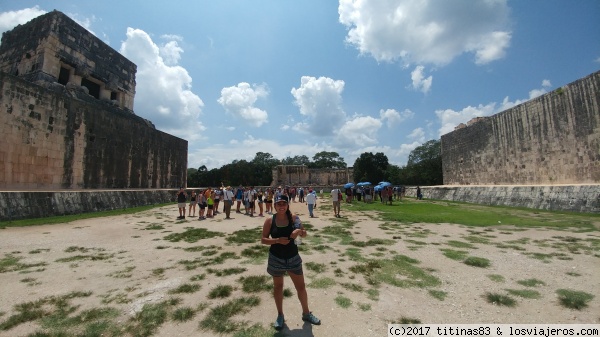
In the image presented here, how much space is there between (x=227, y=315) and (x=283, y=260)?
39.8 inches

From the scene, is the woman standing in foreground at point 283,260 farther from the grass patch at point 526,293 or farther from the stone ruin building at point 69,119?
the stone ruin building at point 69,119


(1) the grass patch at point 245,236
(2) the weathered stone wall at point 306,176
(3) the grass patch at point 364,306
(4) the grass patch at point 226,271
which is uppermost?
(2) the weathered stone wall at point 306,176

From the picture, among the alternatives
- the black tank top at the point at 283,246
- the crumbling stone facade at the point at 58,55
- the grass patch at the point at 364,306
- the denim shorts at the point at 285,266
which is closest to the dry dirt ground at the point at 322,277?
the grass patch at the point at 364,306

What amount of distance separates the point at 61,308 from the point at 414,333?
175 inches

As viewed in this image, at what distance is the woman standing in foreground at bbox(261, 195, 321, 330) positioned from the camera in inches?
127

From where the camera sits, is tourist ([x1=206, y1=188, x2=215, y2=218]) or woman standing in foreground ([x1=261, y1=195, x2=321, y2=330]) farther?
tourist ([x1=206, y1=188, x2=215, y2=218])

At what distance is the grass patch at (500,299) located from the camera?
3605mm

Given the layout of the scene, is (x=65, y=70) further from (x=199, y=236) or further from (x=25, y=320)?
(x=25, y=320)

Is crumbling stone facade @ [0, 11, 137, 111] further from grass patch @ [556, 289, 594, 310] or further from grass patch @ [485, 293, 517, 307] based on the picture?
grass patch @ [556, 289, 594, 310]

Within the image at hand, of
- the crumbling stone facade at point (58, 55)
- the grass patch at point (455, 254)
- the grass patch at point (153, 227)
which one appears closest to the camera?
the grass patch at point (455, 254)

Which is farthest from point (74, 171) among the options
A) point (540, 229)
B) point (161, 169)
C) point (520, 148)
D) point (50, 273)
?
point (520, 148)

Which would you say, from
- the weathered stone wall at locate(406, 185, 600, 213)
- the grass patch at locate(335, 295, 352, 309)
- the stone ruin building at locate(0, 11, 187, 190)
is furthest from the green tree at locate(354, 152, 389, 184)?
the grass patch at locate(335, 295, 352, 309)

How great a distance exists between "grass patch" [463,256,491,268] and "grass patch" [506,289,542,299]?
115cm

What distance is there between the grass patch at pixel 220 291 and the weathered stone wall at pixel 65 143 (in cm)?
1392
